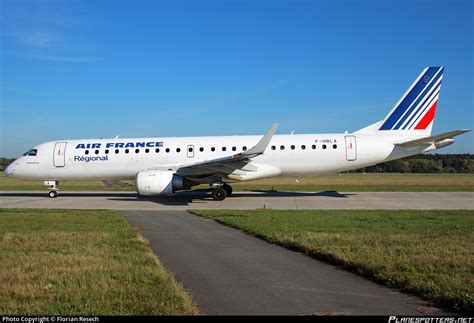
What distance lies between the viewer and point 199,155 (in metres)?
23.4

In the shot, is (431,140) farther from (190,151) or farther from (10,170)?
(10,170)

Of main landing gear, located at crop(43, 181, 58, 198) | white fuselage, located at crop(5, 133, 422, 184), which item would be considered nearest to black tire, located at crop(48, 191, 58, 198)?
main landing gear, located at crop(43, 181, 58, 198)

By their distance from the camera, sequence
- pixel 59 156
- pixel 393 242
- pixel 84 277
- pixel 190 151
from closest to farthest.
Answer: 1. pixel 84 277
2. pixel 393 242
3. pixel 190 151
4. pixel 59 156

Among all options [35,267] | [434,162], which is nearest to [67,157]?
[35,267]

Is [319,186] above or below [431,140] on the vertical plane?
below

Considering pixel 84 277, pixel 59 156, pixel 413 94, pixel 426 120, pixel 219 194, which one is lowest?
pixel 84 277

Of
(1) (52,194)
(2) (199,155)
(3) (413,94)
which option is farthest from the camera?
(1) (52,194)

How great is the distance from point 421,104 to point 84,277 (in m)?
21.1

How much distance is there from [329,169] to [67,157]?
48.3 feet

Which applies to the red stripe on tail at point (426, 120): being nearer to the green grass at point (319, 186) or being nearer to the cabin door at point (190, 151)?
the green grass at point (319, 186)

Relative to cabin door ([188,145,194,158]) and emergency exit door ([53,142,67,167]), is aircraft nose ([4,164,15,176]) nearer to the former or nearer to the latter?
emergency exit door ([53,142,67,167])

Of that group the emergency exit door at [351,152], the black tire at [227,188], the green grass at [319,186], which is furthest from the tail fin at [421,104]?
the black tire at [227,188]

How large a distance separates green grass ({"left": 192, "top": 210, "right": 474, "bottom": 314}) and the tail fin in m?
8.34

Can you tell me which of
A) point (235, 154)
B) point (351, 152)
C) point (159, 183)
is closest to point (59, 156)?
point (159, 183)
